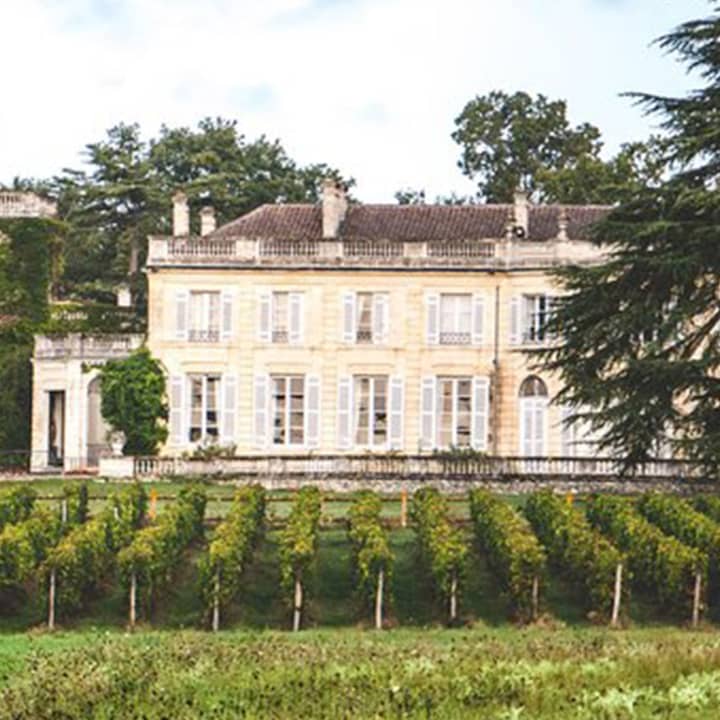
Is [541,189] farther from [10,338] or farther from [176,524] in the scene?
[176,524]

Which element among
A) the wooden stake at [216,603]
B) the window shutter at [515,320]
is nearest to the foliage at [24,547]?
the wooden stake at [216,603]

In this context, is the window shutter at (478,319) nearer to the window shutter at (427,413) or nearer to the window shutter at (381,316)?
the window shutter at (427,413)

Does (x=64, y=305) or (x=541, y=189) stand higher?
(x=541, y=189)

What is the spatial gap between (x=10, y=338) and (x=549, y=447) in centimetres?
1503

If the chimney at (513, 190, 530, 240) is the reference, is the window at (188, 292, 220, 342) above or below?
below

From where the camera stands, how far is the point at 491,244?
46.9 metres

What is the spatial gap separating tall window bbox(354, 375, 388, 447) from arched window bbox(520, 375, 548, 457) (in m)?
3.55

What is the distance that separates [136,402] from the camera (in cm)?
4575

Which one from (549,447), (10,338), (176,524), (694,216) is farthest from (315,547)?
(10,338)

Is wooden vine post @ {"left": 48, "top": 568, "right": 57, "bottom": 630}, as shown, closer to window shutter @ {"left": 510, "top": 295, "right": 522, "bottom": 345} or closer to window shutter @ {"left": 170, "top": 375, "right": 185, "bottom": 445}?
window shutter @ {"left": 170, "top": 375, "right": 185, "bottom": 445}

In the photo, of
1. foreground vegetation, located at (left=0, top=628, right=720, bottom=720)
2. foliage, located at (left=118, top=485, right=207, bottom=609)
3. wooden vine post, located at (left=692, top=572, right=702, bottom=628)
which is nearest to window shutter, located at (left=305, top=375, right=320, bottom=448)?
foliage, located at (left=118, top=485, right=207, bottom=609)

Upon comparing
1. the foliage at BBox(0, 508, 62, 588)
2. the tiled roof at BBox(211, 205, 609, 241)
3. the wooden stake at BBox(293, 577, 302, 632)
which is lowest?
the wooden stake at BBox(293, 577, 302, 632)

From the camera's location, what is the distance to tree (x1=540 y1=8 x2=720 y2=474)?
25.5 meters

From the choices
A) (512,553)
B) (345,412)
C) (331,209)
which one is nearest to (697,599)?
(512,553)
